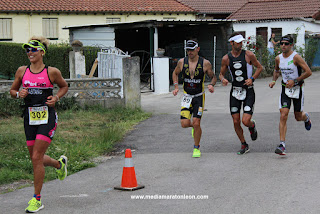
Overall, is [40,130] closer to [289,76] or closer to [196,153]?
[196,153]

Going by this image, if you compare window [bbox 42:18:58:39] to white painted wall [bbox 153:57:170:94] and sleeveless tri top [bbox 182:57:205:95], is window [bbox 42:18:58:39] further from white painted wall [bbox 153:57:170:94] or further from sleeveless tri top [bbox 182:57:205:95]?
sleeveless tri top [bbox 182:57:205:95]

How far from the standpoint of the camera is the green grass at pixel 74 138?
846 centimetres

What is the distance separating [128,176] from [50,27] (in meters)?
27.2

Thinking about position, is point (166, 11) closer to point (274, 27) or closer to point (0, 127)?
point (274, 27)

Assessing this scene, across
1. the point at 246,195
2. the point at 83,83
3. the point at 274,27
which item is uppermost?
the point at 274,27

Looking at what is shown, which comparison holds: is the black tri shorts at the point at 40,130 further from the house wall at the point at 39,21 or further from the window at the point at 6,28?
the window at the point at 6,28

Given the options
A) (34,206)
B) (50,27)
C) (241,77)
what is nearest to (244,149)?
(241,77)

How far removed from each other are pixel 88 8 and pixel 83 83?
64.2 feet

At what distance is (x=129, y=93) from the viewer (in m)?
14.3

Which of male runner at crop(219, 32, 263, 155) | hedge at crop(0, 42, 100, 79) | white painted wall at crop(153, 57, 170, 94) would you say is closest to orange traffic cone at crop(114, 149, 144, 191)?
male runner at crop(219, 32, 263, 155)

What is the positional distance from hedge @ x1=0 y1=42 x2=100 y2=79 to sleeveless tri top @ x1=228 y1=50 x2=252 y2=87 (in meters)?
10.7

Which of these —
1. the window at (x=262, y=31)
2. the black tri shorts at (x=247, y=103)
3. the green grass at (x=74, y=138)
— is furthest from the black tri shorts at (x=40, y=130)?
the window at (x=262, y=31)

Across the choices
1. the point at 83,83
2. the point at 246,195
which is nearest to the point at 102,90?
the point at 83,83

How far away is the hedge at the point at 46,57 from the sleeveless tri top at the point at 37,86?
12594 millimetres
